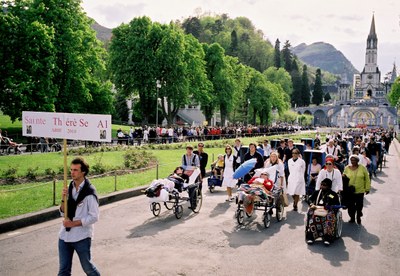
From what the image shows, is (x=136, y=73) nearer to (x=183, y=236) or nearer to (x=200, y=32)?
(x=183, y=236)

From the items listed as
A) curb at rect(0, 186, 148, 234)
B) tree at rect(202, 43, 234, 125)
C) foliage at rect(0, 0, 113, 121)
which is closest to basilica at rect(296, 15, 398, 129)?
tree at rect(202, 43, 234, 125)

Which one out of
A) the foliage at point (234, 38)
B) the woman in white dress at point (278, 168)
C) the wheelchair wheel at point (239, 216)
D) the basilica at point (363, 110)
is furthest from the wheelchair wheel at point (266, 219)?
the basilica at point (363, 110)

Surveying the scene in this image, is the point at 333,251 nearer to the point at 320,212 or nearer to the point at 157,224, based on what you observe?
the point at 320,212

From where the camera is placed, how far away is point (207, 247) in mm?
8930

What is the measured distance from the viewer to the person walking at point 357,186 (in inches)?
445

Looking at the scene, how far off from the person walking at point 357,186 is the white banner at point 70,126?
752cm

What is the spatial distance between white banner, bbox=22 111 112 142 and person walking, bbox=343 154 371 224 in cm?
752

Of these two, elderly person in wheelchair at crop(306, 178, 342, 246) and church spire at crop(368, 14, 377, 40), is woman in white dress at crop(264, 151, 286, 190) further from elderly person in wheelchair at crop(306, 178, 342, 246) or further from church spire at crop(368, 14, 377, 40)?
church spire at crop(368, 14, 377, 40)

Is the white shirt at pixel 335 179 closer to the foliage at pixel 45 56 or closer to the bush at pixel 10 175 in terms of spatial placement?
the bush at pixel 10 175

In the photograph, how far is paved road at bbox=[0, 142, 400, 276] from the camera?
303 inches

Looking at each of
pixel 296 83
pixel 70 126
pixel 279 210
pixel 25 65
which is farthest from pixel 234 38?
pixel 70 126

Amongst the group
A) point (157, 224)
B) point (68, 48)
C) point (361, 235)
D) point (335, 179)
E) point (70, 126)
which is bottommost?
point (361, 235)

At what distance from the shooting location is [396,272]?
782cm

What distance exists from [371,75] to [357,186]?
196 m
